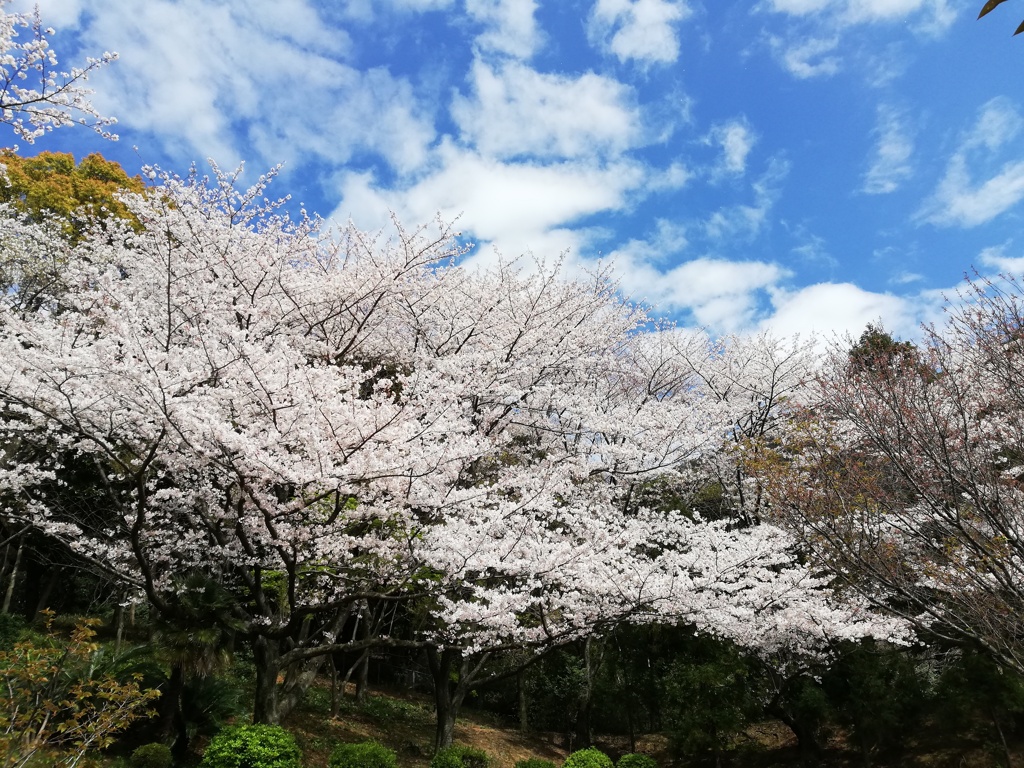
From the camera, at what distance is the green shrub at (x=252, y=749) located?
807 centimetres

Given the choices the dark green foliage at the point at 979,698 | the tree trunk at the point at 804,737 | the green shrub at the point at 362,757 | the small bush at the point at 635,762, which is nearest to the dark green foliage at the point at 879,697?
the dark green foliage at the point at 979,698

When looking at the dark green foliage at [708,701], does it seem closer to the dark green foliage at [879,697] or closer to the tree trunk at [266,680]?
the dark green foliage at [879,697]

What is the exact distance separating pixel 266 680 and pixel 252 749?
1060 mm

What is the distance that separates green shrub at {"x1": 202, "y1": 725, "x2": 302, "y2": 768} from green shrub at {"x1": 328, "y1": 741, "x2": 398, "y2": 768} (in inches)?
53.9

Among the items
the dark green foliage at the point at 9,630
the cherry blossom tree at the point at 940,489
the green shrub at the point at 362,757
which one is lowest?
the green shrub at the point at 362,757

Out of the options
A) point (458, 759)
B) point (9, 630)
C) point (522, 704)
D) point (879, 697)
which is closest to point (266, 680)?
point (458, 759)

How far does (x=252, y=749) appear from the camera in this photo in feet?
26.7

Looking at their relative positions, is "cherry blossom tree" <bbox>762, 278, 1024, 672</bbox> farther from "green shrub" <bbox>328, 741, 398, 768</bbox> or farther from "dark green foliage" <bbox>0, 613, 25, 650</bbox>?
"dark green foliage" <bbox>0, 613, 25, 650</bbox>

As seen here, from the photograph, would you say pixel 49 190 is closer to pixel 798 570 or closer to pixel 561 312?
pixel 561 312

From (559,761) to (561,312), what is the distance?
36.1ft

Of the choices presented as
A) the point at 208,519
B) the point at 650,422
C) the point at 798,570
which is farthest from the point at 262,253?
the point at 798,570

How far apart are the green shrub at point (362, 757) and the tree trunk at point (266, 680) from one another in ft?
4.42

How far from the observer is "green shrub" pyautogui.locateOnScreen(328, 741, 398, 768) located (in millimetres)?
9641

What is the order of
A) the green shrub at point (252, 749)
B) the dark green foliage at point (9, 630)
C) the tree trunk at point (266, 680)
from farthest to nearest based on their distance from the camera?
the dark green foliage at point (9, 630) → the tree trunk at point (266, 680) → the green shrub at point (252, 749)
